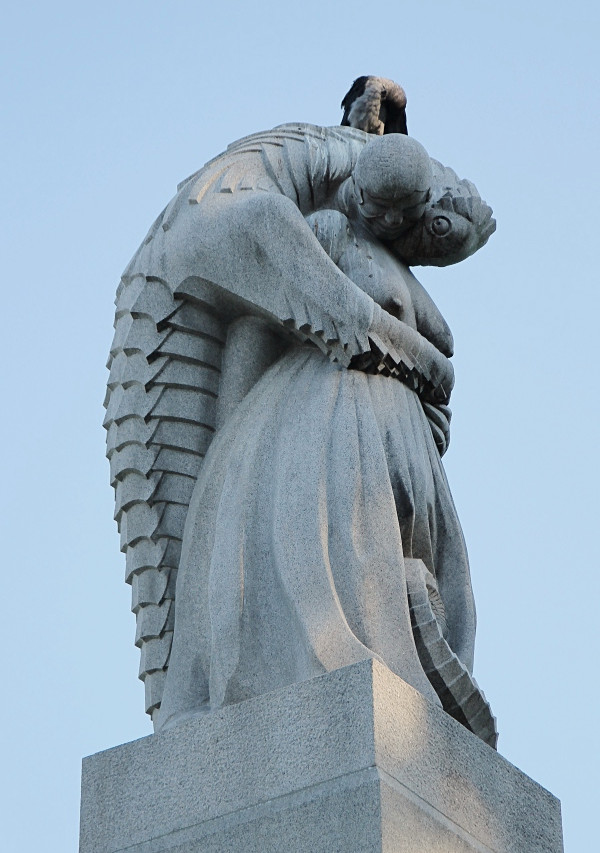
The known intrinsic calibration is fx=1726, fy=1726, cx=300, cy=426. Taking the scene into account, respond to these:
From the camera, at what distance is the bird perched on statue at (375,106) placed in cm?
892

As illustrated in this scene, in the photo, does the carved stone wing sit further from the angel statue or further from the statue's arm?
the statue's arm

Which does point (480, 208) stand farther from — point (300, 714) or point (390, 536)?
point (300, 714)

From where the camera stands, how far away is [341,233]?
25.9 ft

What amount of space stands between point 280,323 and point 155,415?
0.68m

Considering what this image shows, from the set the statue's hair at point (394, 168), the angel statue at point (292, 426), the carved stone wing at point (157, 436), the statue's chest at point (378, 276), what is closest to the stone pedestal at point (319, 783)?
the angel statue at point (292, 426)

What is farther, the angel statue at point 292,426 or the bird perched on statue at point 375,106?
the bird perched on statue at point 375,106

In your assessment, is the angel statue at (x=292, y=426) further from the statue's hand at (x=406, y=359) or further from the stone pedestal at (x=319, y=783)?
the stone pedestal at (x=319, y=783)

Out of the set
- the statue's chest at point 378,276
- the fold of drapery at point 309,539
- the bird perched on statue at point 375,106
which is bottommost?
the fold of drapery at point 309,539

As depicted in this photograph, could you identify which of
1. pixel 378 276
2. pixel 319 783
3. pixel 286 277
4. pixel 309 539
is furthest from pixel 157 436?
pixel 319 783

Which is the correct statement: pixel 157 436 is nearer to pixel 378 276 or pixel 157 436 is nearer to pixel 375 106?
pixel 378 276

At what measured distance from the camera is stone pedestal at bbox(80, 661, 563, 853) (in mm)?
6008

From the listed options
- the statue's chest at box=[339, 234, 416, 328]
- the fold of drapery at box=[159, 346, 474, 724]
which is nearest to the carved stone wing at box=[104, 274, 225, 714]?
the fold of drapery at box=[159, 346, 474, 724]

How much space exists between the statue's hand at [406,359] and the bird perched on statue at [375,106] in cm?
164

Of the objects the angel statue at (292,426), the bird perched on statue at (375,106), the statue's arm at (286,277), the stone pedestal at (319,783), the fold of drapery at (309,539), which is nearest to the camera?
the stone pedestal at (319,783)
